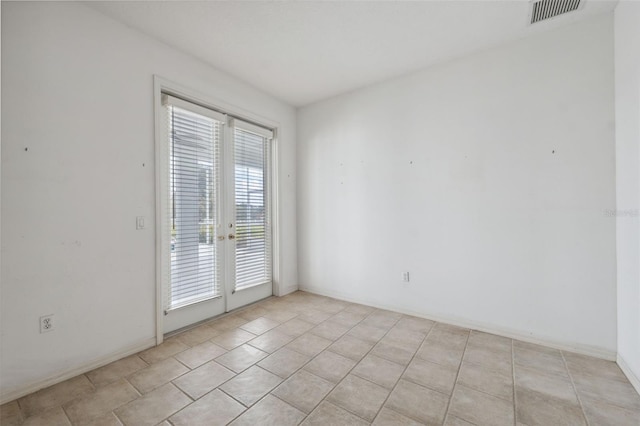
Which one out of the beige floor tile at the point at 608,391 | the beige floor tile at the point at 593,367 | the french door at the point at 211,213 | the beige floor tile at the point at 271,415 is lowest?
the beige floor tile at the point at 608,391

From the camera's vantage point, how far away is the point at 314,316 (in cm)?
332

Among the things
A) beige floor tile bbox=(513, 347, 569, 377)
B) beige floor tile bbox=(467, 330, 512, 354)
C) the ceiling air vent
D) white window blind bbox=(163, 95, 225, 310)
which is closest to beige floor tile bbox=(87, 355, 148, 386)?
white window blind bbox=(163, 95, 225, 310)

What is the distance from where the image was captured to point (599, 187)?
2355 mm

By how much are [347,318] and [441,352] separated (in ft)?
3.67

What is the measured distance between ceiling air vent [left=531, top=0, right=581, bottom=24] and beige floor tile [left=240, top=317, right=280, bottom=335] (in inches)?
153

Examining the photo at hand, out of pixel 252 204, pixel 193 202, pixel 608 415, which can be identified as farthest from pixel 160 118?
pixel 608 415

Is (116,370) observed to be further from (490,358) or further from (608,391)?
(608,391)

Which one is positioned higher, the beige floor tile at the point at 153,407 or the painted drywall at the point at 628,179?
the painted drywall at the point at 628,179

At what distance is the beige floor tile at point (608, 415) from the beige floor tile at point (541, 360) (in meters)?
0.34

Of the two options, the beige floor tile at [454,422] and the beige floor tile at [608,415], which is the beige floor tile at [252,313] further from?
the beige floor tile at [608,415]

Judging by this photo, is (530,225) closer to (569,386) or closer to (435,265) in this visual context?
(435,265)

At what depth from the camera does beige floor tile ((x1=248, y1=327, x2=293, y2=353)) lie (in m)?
2.57

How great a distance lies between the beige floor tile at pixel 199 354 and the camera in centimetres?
233

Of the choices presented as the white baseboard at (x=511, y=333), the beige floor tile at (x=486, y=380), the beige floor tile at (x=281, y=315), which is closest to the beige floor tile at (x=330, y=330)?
the beige floor tile at (x=281, y=315)
